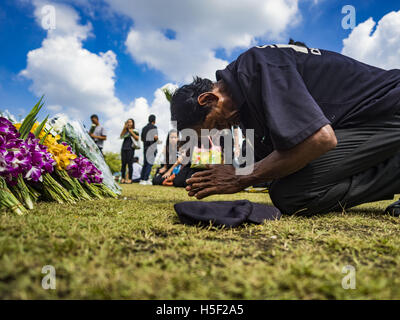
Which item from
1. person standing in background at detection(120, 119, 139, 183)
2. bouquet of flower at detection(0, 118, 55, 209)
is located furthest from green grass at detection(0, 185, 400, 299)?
person standing in background at detection(120, 119, 139, 183)

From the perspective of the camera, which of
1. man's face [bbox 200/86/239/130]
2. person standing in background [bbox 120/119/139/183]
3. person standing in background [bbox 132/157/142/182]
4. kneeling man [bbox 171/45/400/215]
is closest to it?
kneeling man [bbox 171/45/400/215]


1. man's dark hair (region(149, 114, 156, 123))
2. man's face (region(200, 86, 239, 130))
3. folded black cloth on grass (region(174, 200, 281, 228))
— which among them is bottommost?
folded black cloth on grass (region(174, 200, 281, 228))

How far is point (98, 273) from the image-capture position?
0.59 m

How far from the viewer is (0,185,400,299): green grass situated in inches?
21.7

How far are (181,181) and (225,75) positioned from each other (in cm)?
449

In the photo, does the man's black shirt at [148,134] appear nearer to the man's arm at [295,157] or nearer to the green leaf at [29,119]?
the green leaf at [29,119]

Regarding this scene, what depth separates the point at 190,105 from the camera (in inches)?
75.2

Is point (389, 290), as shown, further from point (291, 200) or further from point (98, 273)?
point (291, 200)

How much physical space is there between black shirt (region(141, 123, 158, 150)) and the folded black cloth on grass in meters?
6.28

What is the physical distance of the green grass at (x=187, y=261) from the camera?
552 mm

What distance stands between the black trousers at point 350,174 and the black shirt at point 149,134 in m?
6.13

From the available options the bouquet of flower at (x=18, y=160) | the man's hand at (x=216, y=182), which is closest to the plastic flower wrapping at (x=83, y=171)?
the bouquet of flower at (x=18, y=160)

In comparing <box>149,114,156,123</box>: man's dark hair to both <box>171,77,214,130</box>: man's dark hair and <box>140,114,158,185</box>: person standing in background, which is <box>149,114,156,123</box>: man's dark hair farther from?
<box>171,77,214,130</box>: man's dark hair

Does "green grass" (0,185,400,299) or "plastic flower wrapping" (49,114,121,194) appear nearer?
"green grass" (0,185,400,299)
